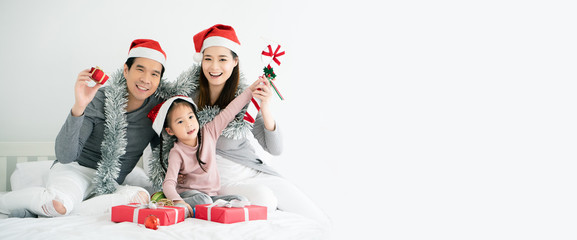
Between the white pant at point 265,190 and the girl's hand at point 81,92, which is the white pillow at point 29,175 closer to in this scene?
the girl's hand at point 81,92

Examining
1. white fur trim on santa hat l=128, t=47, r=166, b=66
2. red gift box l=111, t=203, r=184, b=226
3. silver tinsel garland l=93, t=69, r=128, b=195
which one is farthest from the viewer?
white fur trim on santa hat l=128, t=47, r=166, b=66

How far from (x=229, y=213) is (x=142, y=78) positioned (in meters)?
0.75

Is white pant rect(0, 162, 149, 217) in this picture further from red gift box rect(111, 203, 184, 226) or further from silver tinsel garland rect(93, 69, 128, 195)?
red gift box rect(111, 203, 184, 226)

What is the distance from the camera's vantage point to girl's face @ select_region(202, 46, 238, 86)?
1.86 m

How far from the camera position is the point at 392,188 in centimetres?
238

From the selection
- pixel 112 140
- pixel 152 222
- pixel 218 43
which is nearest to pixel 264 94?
pixel 218 43

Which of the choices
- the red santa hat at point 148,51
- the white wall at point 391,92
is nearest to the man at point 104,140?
the red santa hat at point 148,51

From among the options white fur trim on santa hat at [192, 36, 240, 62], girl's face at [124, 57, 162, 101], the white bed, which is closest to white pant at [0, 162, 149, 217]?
the white bed

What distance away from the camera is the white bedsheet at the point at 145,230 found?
1.17 m

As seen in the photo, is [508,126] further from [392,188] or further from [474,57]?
[392,188]

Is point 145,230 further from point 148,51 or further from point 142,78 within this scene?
point 148,51

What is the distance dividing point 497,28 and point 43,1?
87.9 inches

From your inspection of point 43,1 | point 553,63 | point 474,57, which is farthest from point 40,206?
point 553,63

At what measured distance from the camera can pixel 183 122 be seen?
1.66 metres
